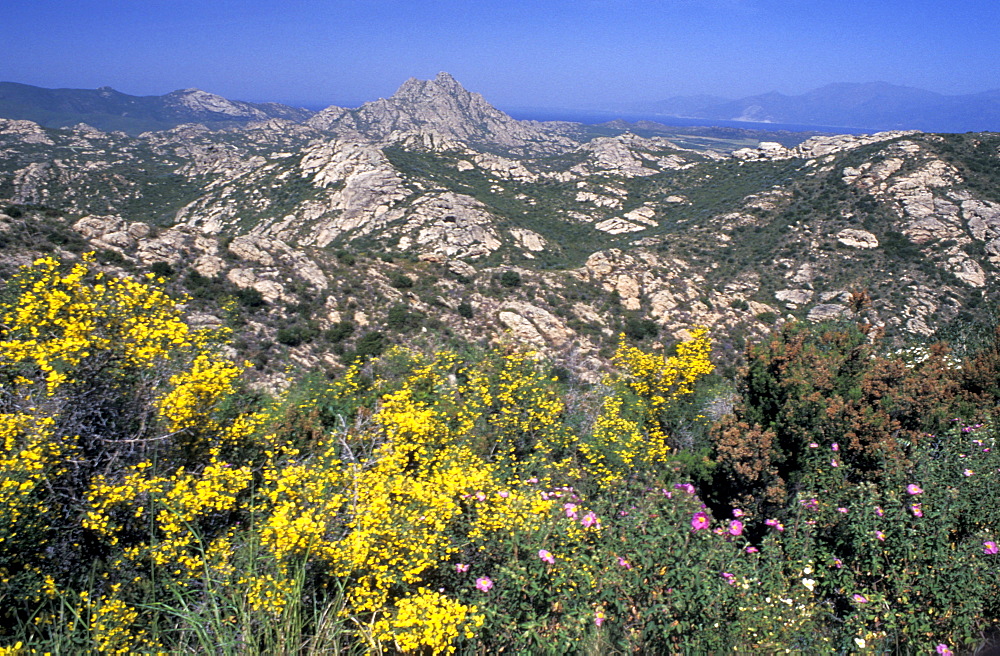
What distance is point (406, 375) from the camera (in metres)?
11.3

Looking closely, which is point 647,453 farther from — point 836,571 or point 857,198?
point 857,198

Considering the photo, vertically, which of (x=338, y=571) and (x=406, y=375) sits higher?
(x=338, y=571)

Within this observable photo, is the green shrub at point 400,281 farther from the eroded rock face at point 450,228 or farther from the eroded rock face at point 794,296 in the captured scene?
the eroded rock face at point 794,296

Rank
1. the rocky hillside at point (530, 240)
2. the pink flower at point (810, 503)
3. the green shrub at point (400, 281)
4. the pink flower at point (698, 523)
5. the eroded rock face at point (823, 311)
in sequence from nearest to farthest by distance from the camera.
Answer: the pink flower at point (698, 523), the pink flower at point (810, 503), the rocky hillside at point (530, 240), the green shrub at point (400, 281), the eroded rock face at point (823, 311)

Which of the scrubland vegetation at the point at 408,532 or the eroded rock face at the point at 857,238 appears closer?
the scrubland vegetation at the point at 408,532

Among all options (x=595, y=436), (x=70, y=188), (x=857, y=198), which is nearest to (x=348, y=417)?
(x=595, y=436)

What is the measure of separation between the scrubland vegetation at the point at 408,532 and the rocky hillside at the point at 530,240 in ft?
27.4

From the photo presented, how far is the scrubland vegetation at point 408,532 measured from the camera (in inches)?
141

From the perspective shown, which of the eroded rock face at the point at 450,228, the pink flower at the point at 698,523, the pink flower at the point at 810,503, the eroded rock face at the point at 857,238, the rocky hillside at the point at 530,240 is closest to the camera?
the pink flower at the point at 698,523

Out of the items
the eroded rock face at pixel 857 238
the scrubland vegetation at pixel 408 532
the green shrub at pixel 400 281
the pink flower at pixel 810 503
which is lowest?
the green shrub at pixel 400 281

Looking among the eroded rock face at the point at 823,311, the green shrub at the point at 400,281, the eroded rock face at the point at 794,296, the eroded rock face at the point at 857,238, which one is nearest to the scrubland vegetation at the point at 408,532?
the green shrub at the point at 400,281

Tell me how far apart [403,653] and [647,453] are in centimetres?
622

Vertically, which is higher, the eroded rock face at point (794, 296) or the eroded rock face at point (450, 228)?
the eroded rock face at point (450, 228)

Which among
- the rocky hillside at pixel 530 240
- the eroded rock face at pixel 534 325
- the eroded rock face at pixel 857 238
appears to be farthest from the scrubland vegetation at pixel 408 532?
the eroded rock face at pixel 857 238
